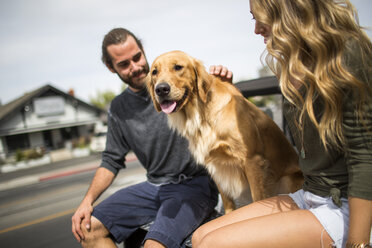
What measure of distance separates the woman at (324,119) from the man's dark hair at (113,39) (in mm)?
1648

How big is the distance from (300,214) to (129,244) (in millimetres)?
1621

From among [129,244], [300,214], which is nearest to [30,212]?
[129,244]

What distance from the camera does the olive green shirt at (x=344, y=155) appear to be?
43.2 inches

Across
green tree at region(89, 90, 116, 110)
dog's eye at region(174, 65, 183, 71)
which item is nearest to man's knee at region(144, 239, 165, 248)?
dog's eye at region(174, 65, 183, 71)

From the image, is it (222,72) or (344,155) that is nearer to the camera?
(344,155)

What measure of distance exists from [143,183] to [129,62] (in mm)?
1247

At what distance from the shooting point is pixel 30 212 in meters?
6.12

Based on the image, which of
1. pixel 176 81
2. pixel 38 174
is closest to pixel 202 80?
pixel 176 81

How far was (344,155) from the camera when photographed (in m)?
1.23

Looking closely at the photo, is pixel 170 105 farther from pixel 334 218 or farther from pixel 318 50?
pixel 334 218

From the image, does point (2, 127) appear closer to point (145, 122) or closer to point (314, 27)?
point (145, 122)

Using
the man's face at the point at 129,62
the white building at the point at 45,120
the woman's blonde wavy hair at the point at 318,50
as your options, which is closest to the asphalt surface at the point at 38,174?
the white building at the point at 45,120

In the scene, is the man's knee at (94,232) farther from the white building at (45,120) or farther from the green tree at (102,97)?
the green tree at (102,97)

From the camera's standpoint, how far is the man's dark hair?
2.62 metres
